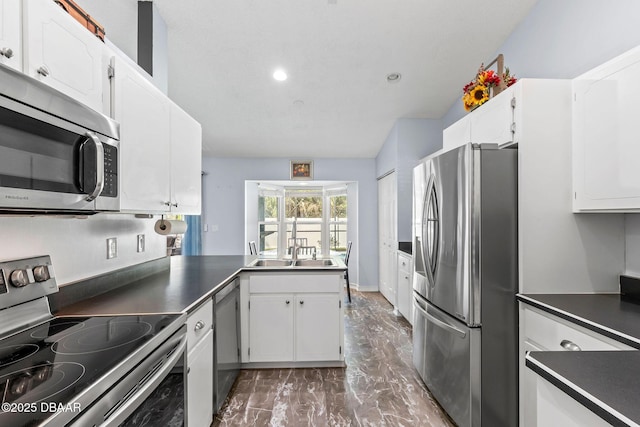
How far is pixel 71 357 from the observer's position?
2.86ft

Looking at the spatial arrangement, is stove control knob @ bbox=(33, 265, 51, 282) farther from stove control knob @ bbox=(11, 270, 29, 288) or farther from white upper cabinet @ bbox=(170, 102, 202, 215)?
white upper cabinet @ bbox=(170, 102, 202, 215)

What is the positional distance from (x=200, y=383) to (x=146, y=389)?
71 cm

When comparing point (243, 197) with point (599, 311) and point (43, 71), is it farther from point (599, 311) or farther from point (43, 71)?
point (599, 311)

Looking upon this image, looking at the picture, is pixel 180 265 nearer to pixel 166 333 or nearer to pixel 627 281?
pixel 166 333

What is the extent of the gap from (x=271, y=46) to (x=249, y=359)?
2.85m

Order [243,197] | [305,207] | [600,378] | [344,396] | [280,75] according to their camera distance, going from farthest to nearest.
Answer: [305,207] → [243,197] → [280,75] → [344,396] → [600,378]

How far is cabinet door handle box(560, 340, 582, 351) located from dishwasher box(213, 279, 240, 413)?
72.4 inches

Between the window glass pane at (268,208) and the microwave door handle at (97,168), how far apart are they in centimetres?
431

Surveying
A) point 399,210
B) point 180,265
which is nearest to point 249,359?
point 180,265

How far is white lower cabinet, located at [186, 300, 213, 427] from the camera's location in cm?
140

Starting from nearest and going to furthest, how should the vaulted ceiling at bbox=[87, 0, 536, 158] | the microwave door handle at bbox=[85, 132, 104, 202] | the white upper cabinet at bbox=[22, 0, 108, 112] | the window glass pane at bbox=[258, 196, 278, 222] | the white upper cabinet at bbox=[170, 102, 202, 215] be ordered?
1. the white upper cabinet at bbox=[22, 0, 108, 112]
2. the microwave door handle at bbox=[85, 132, 104, 202]
3. the white upper cabinet at bbox=[170, 102, 202, 215]
4. the vaulted ceiling at bbox=[87, 0, 536, 158]
5. the window glass pane at bbox=[258, 196, 278, 222]

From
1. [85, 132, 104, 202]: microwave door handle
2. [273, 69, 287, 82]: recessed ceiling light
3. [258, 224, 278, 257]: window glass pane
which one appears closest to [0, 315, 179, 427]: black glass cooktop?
[85, 132, 104, 202]: microwave door handle

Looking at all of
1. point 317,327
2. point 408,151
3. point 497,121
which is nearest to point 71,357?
point 317,327

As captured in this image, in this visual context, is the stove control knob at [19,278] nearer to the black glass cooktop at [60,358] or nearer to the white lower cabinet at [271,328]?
the black glass cooktop at [60,358]
